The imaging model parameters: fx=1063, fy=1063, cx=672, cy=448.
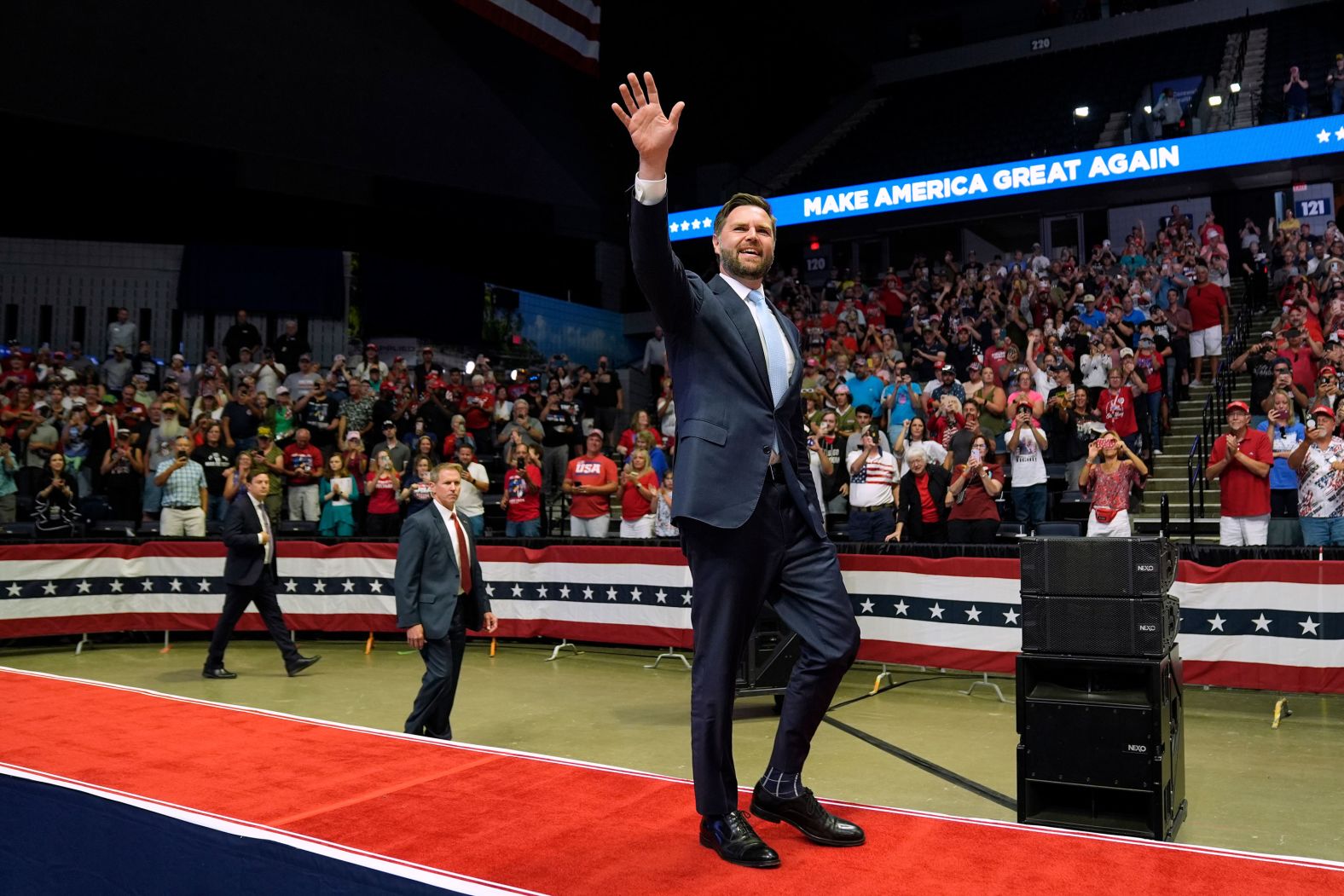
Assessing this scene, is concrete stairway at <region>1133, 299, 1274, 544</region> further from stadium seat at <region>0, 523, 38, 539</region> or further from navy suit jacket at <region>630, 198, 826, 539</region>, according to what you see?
stadium seat at <region>0, 523, 38, 539</region>

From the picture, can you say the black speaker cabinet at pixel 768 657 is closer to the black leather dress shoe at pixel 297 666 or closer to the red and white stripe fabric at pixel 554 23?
the black leather dress shoe at pixel 297 666

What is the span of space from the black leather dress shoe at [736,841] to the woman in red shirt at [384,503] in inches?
426

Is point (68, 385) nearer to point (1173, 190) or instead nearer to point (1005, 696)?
point (1005, 696)

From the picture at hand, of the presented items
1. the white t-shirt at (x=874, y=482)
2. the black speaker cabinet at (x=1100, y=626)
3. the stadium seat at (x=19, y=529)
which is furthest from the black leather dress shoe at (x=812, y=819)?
the stadium seat at (x=19, y=529)

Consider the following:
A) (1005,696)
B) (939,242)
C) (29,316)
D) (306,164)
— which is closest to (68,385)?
(29,316)

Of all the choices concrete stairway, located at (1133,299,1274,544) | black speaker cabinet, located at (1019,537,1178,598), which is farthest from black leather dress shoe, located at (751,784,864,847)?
concrete stairway, located at (1133,299,1274,544)

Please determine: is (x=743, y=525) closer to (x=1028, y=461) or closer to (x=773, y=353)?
(x=773, y=353)

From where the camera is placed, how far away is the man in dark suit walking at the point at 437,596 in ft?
21.3

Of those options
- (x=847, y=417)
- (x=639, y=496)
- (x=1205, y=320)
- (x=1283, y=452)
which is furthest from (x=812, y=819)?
(x=1205, y=320)

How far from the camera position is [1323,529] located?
950 centimetres

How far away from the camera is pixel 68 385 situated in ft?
53.6

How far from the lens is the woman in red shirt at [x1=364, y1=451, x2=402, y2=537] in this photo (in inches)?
533

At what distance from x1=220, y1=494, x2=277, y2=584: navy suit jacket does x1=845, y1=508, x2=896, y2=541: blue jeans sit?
6.01 meters

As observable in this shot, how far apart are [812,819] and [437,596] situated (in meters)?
3.79
